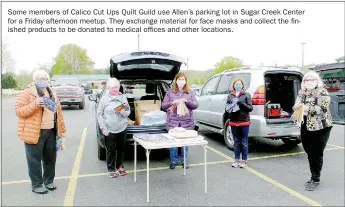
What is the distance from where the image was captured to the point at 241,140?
6023 millimetres

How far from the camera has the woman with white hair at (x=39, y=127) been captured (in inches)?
176

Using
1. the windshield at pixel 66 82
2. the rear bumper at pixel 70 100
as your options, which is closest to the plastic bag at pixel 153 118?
the rear bumper at pixel 70 100

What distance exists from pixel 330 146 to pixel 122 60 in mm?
5480

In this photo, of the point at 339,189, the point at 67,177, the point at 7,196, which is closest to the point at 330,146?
the point at 339,189

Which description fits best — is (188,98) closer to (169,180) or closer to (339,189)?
(169,180)

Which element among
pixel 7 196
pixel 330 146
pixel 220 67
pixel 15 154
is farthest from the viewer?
pixel 220 67

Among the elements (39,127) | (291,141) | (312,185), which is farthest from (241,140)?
(39,127)

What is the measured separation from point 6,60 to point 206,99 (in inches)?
2198

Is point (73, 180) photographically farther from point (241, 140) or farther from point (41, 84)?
point (241, 140)

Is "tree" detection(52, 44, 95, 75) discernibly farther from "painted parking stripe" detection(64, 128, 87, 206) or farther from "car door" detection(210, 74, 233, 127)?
"painted parking stripe" detection(64, 128, 87, 206)

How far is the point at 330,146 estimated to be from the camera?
7.88 m

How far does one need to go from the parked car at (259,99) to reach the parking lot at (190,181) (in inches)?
20.7

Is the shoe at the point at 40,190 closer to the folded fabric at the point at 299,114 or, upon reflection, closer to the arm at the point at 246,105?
the arm at the point at 246,105

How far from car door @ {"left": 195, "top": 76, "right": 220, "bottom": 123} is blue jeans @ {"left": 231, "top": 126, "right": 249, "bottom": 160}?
7.73 ft
